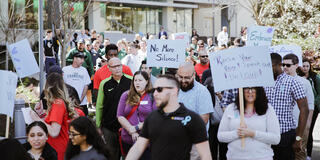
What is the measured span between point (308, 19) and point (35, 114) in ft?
68.5

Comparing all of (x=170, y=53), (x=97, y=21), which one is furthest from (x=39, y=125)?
(x=97, y=21)

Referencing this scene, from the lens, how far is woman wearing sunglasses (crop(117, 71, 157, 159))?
647cm

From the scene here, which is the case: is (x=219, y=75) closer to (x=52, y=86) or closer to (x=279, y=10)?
(x=52, y=86)

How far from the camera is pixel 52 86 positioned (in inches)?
236

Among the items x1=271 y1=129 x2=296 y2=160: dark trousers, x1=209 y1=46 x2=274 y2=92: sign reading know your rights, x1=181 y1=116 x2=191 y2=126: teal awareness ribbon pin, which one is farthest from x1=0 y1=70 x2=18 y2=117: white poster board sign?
x1=271 y1=129 x2=296 y2=160: dark trousers

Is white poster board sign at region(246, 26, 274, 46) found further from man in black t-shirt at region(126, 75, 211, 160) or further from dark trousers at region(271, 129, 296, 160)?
man in black t-shirt at region(126, 75, 211, 160)

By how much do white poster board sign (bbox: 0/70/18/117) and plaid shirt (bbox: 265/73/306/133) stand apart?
3.26 m

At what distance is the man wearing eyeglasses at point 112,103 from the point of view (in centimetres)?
717

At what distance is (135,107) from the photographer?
21.5 feet

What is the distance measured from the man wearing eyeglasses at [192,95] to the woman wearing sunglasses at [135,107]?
0.51 metres

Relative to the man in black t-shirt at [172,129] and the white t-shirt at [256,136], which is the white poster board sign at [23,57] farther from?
the white t-shirt at [256,136]

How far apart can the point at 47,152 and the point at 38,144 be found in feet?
0.47

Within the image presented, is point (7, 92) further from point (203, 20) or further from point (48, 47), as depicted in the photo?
point (203, 20)

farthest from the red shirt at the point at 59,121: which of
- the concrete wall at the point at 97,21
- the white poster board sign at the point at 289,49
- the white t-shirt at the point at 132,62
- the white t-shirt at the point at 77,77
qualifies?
the concrete wall at the point at 97,21
